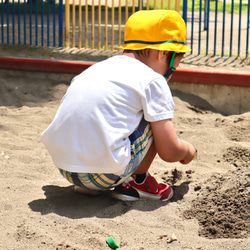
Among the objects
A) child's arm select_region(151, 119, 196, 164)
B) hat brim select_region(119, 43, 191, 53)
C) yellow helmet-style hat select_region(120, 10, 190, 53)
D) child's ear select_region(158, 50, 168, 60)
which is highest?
yellow helmet-style hat select_region(120, 10, 190, 53)

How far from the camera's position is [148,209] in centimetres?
254

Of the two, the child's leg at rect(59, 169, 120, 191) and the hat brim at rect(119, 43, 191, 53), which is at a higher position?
the hat brim at rect(119, 43, 191, 53)

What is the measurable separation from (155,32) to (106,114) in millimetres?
507

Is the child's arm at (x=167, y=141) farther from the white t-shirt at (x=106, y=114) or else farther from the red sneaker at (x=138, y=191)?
the red sneaker at (x=138, y=191)

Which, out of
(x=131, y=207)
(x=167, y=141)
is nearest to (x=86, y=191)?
(x=131, y=207)

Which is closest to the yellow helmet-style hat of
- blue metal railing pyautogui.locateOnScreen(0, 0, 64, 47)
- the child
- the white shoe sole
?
the child

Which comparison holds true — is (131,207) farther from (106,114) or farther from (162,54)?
(162,54)

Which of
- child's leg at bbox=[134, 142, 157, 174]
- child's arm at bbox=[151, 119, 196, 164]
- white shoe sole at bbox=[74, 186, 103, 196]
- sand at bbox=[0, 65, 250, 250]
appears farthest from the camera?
white shoe sole at bbox=[74, 186, 103, 196]

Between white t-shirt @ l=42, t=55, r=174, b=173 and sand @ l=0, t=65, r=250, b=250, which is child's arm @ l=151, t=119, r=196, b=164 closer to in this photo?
white t-shirt @ l=42, t=55, r=174, b=173

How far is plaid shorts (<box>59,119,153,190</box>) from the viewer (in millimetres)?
2381

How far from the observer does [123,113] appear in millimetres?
2305

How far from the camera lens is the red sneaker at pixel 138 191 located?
2625 millimetres

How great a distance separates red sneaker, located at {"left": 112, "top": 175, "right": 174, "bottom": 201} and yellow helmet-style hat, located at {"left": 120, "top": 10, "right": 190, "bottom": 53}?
0.76 meters

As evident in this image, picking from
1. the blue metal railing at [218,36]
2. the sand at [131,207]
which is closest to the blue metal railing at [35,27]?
the blue metal railing at [218,36]
